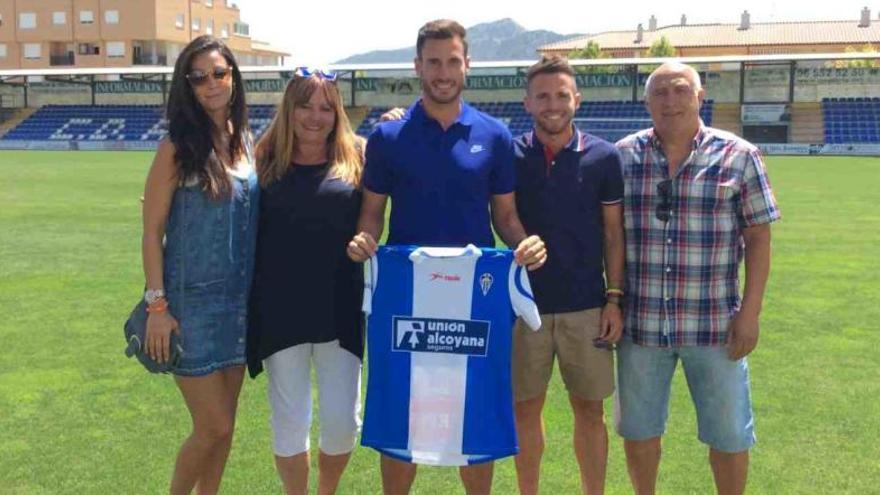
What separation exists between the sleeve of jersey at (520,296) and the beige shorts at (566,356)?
441 mm

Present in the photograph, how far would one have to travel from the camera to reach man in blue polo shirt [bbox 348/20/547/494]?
133 inches

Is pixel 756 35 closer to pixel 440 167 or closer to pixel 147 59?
pixel 147 59

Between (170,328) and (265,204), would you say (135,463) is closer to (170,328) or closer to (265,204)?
(170,328)

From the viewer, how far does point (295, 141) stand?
351 cm

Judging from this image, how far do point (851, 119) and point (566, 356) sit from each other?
4282 cm

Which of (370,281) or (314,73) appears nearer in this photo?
(370,281)

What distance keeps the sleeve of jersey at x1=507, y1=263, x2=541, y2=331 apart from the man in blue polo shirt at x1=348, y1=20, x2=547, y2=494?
0.18 ft

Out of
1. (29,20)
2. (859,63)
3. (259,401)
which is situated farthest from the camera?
(29,20)

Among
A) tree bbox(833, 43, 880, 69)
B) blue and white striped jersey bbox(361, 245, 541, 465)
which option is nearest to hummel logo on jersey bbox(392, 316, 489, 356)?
blue and white striped jersey bbox(361, 245, 541, 465)

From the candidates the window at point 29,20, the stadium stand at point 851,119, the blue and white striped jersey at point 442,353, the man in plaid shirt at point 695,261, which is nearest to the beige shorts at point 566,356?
the man in plaid shirt at point 695,261

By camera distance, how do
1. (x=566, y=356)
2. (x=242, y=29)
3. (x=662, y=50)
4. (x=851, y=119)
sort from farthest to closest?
(x=242, y=29), (x=662, y=50), (x=851, y=119), (x=566, y=356)

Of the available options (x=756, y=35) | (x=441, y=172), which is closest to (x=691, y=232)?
(x=441, y=172)

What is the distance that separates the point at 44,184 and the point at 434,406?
20.8 m

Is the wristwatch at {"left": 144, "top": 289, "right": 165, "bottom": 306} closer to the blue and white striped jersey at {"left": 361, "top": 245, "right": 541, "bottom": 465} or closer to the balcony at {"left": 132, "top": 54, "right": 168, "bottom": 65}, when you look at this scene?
the blue and white striped jersey at {"left": 361, "top": 245, "right": 541, "bottom": 465}
